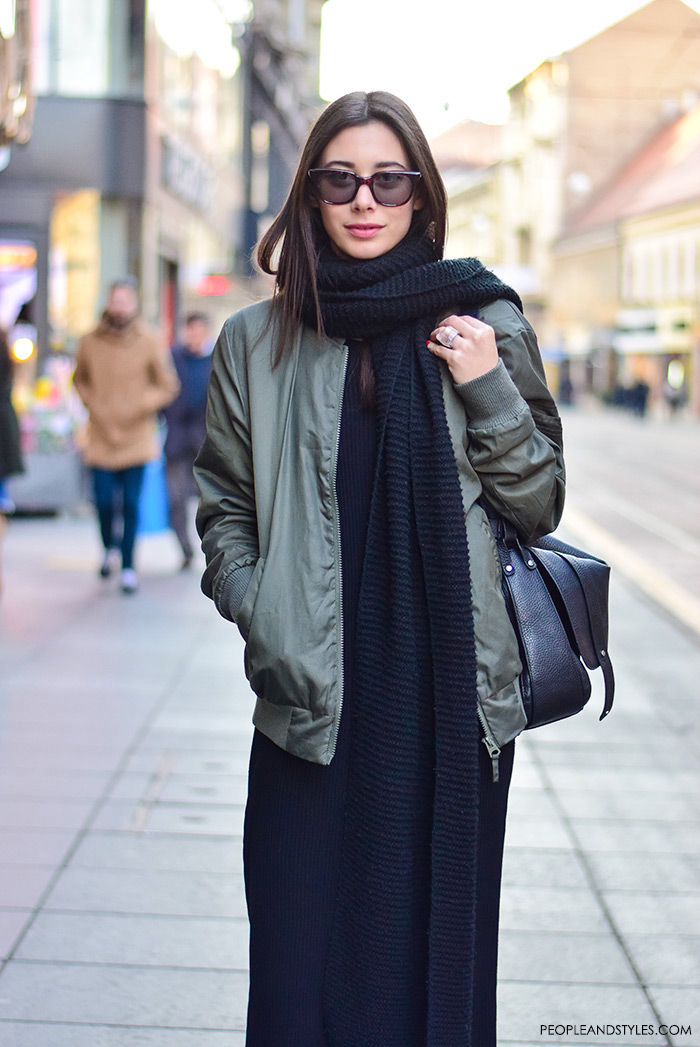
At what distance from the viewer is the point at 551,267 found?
6688 cm

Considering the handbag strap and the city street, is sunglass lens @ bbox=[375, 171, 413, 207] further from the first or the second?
the city street

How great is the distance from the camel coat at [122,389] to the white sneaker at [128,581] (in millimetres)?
663

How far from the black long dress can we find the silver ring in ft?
0.51

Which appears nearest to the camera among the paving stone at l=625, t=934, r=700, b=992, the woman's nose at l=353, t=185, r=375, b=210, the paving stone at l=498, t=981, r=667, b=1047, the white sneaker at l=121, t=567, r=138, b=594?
the woman's nose at l=353, t=185, r=375, b=210

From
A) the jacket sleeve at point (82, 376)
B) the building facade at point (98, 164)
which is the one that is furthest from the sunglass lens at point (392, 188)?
the building facade at point (98, 164)

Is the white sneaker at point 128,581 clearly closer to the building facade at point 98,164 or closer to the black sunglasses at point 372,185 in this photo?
the building facade at point 98,164

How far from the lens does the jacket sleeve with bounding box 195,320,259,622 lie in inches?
89.3

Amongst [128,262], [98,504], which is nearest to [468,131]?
[128,262]

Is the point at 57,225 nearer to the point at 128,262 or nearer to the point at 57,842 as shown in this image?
the point at 128,262

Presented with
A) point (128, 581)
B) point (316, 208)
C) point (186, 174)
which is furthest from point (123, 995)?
point (186, 174)

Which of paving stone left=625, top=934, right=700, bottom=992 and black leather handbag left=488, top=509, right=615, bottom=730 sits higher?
black leather handbag left=488, top=509, right=615, bottom=730

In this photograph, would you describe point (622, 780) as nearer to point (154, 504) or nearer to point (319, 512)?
point (319, 512)

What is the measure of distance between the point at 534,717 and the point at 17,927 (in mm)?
1758

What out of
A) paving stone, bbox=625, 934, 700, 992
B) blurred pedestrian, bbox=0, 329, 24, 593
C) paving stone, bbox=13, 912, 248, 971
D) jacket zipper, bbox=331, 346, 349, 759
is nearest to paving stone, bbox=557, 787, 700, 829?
paving stone, bbox=625, 934, 700, 992
